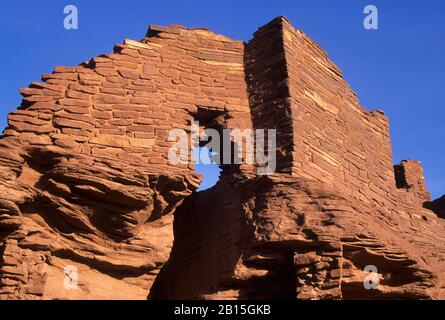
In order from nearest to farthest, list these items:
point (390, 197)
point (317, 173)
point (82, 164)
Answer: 1. point (82, 164)
2. point (317, 173)
3. point (390, 197)

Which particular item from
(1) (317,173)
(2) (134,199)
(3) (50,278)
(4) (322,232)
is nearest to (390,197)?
(1) (317,173)

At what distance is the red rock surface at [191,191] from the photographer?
26.3 feet

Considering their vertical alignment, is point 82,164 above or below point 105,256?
above

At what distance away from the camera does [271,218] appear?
8508mm

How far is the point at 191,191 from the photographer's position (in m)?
8.73

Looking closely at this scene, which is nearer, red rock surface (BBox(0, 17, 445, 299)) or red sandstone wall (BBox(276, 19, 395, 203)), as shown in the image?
red rock surface (BBox(0, 17, 445, 299))

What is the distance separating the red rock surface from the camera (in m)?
8.02

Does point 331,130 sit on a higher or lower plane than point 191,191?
higher

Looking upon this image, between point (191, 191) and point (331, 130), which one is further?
point (331, 130)

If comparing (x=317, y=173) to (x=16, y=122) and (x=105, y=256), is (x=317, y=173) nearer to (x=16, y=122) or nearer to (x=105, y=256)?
(x=105, y=256)

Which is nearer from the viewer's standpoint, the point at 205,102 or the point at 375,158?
the point at 205,102

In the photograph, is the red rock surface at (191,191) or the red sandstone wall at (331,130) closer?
the red rock surface at (191,191)

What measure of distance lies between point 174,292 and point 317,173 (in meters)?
2.80
